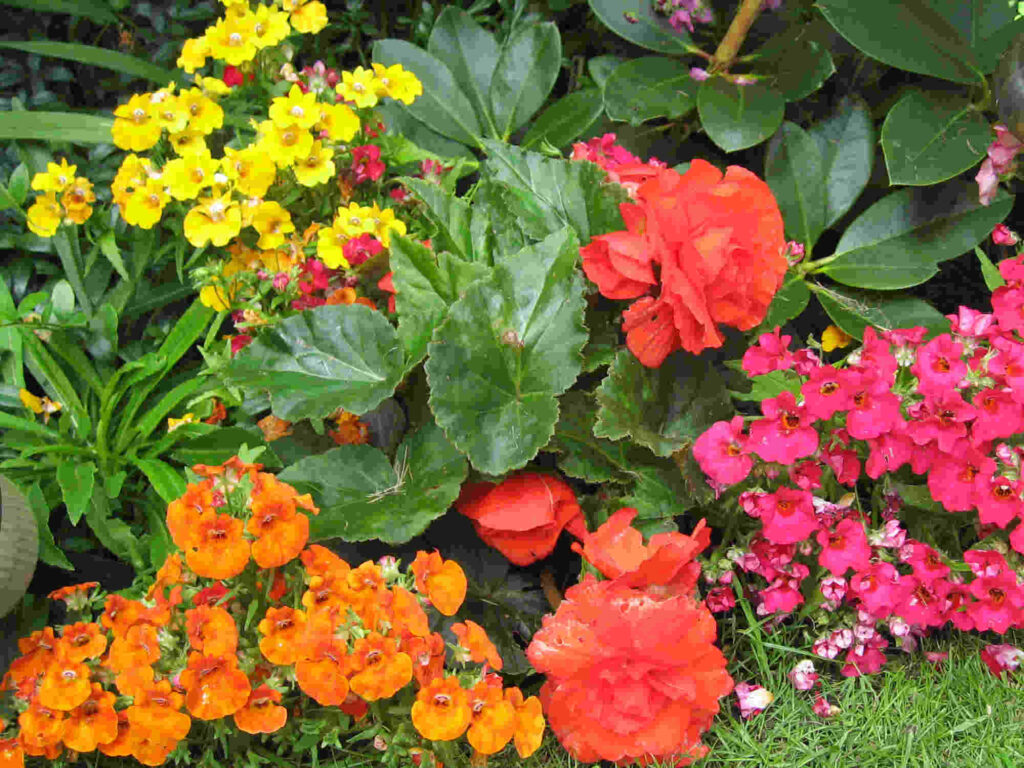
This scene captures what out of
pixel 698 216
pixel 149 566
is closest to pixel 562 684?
pixel 698 216

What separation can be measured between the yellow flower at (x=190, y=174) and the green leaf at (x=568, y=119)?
0.69 metres

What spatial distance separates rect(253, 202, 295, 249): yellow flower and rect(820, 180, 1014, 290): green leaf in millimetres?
1088

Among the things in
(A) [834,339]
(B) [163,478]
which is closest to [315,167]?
(B) [163,478]

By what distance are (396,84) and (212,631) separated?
3.91 ft

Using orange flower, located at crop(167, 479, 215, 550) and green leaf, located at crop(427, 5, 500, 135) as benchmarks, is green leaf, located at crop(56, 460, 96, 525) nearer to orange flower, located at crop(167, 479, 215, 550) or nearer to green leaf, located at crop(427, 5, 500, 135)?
orange flower, located at crop(167, 479, 215, 550)

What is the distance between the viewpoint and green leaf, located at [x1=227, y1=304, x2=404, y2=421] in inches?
61.9

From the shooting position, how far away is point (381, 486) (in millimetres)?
1575

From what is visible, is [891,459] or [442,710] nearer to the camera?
[442,710]

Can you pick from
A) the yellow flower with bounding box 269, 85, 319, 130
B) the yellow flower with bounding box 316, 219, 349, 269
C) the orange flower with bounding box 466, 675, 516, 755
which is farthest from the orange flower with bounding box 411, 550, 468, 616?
the yellow flower with bounding box 269, 85, 319, 130

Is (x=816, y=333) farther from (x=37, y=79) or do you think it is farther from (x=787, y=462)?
(x=37, y=79)

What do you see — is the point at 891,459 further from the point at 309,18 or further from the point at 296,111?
the point at 309,18

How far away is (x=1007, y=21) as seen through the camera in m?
1.99

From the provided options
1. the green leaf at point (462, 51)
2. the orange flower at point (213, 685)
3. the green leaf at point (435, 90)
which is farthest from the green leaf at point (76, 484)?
the green leaf at point (462, 51)

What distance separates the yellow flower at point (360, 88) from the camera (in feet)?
6.43
